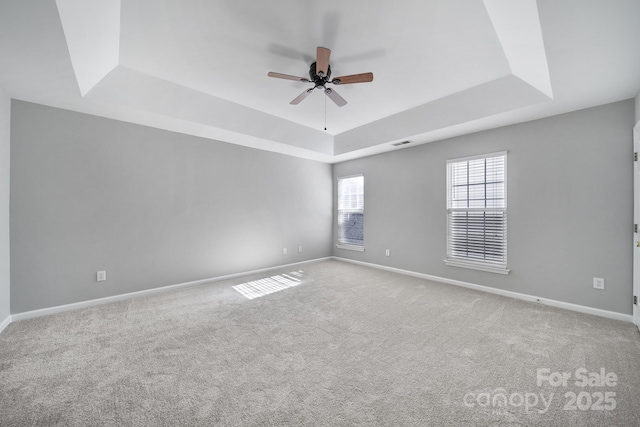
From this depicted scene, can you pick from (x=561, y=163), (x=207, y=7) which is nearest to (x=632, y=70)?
(x=561, y=163)

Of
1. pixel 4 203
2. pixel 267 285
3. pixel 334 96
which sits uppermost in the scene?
pixel 334 96

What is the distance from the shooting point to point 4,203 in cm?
263

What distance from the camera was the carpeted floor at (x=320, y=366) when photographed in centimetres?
148

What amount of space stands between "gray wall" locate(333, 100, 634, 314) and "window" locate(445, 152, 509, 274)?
101 mm

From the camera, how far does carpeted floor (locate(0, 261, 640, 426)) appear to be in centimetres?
148

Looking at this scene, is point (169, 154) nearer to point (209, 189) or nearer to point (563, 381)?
point (209, 189)

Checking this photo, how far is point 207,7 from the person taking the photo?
1.99 meters

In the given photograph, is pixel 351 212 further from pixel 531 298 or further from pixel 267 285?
pixel 531 298

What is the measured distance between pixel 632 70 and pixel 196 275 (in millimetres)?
5705

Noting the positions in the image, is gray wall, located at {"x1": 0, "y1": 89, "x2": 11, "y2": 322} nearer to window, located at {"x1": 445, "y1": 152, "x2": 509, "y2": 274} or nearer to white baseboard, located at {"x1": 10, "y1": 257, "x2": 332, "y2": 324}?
white baseboard, located at {"x1": 10, "y1": 257, "x2": 332, "y2": 324}

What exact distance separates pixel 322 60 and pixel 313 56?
360 millimetres

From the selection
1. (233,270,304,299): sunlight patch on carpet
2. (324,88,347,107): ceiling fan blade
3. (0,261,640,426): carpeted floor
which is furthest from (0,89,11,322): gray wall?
(324,88,347,107): ceiling fan blade

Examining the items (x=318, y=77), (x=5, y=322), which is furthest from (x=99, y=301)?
(x=318, y=77)

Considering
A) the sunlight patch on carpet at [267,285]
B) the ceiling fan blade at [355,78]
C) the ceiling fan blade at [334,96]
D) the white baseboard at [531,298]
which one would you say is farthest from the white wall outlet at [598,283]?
the sunlight patch on carpet at [267,285]
